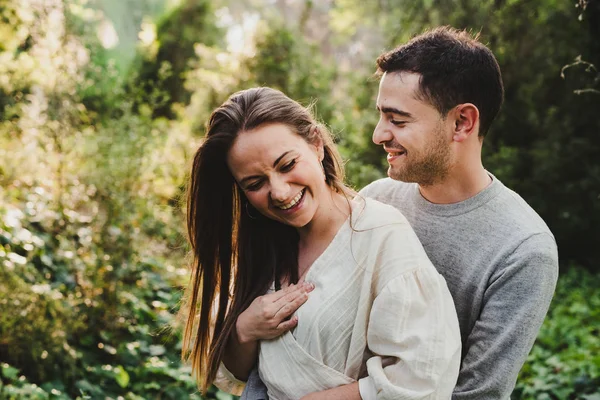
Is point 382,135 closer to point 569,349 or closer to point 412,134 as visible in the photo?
point 412,134

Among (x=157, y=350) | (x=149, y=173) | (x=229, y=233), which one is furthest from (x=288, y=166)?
(x=149, y=173)

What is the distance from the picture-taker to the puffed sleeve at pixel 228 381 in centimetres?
220

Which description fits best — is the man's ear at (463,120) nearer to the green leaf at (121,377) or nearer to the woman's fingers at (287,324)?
the woman's fingers at (287,324)

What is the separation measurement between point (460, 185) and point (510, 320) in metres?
0.51

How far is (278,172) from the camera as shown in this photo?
6.32 ft

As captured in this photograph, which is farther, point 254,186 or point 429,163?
point 429,163

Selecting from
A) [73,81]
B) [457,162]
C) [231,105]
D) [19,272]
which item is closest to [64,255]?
[19,272]

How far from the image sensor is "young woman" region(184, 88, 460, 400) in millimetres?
1716

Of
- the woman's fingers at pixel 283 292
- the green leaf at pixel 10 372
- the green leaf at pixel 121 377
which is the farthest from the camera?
the green leaf at pixel 121 377

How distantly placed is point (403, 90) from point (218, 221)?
2.63 ft

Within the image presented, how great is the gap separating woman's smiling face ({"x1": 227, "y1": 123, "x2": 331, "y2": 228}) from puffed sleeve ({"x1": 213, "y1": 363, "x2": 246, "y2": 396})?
1.99ft

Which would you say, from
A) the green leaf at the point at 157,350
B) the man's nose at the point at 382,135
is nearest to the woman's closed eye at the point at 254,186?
the man's nose at the point at 382,135

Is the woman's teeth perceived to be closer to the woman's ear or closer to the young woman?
the young woman

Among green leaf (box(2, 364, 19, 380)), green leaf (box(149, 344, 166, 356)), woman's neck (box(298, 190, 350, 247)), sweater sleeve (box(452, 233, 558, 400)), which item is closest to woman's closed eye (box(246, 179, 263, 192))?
woman's neck (box(298, 190, 350, 247))
